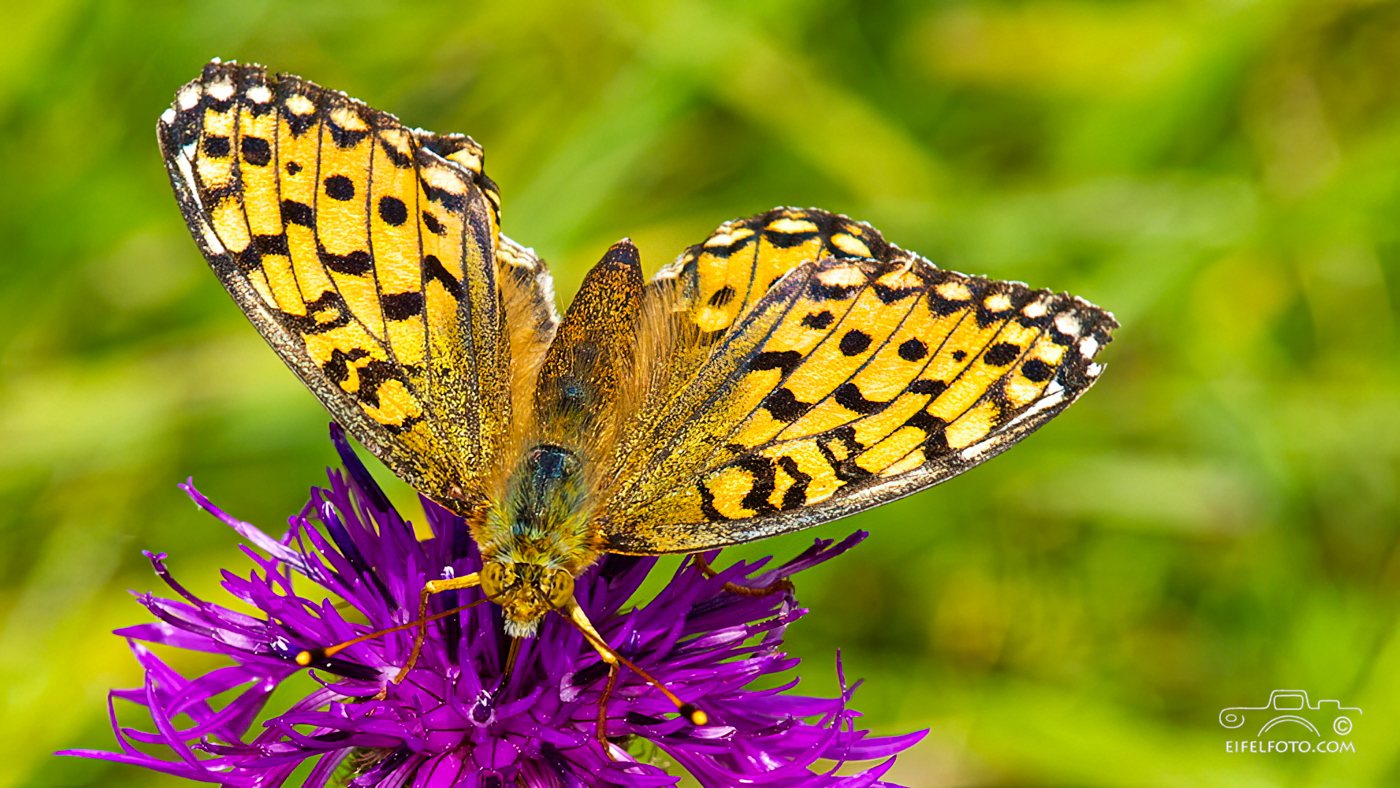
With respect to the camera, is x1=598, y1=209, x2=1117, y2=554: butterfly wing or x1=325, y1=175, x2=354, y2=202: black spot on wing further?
x1=325, y1=175, x2=354, y2=202: black spot on wing

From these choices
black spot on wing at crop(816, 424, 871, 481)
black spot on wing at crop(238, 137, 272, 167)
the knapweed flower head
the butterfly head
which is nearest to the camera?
the butterfly head

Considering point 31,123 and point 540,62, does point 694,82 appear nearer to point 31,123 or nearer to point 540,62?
point 540,62

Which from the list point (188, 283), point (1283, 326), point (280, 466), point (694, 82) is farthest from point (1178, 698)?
point (188, 283)

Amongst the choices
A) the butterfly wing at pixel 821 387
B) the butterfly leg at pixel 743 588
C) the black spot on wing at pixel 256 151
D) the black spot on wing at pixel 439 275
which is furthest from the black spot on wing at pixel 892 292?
the black spot on wing at pixel 256 151

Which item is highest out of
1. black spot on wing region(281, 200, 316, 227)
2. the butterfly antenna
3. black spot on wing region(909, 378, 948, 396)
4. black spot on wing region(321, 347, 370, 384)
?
black spot on wing region(909, 378, 948, 396)

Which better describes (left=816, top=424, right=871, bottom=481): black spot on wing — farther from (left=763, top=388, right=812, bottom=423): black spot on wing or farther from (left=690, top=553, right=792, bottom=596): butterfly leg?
(left=690, top=553, right=792, bottom=596): butterfly leg

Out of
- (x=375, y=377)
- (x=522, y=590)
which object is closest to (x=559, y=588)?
(x=522, y=590)

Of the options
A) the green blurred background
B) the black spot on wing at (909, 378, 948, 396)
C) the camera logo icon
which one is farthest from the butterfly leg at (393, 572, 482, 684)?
the camera logo icon

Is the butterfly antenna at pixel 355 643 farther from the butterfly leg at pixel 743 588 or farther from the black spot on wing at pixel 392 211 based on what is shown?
the black spot on wing at pixel 392 211
